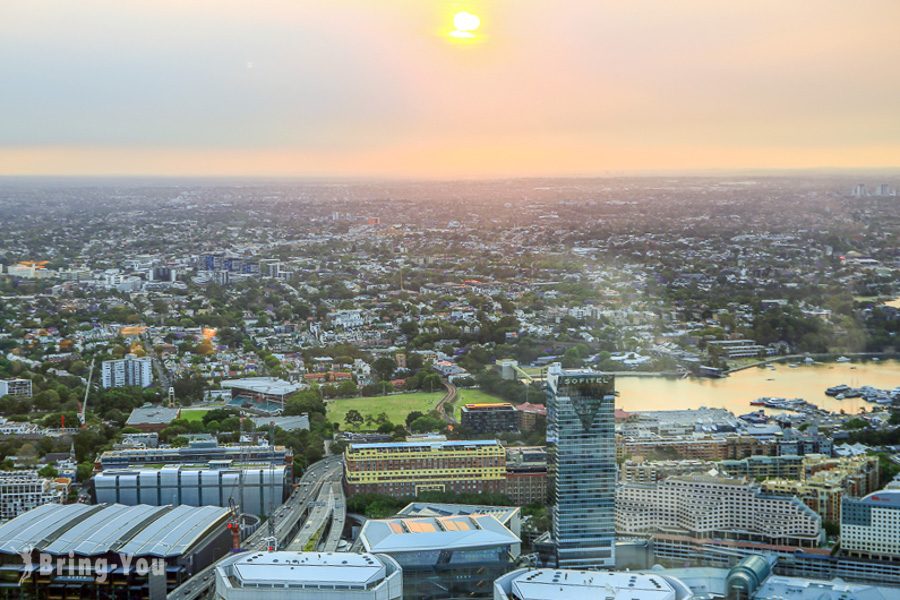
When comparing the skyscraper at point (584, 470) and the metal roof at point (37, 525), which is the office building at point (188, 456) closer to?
the metal roof at point (37, 525)

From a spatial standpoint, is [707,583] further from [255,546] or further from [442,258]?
[442,258]

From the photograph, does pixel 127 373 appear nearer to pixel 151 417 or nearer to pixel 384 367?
pixel 151 417

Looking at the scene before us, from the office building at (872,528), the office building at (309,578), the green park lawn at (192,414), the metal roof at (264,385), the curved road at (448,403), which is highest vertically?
the office building at (309,578)

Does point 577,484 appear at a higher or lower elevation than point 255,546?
higher

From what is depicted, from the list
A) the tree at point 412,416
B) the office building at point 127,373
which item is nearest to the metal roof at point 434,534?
the tree at point 412,416

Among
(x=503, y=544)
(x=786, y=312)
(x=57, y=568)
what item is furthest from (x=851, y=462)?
(x=786, y=312)

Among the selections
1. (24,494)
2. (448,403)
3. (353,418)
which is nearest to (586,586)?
(24,494)
